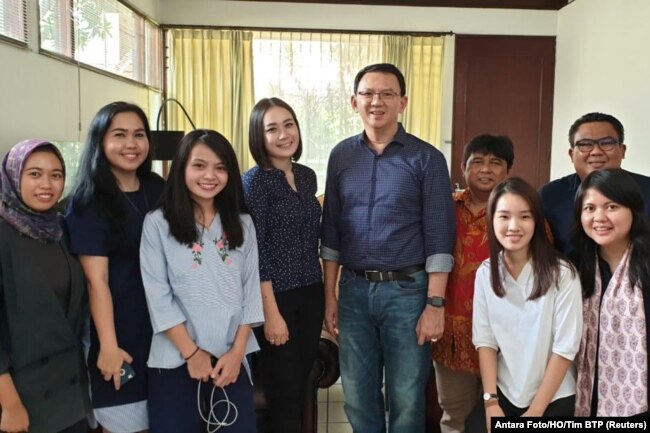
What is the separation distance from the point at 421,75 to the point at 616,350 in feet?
14.4

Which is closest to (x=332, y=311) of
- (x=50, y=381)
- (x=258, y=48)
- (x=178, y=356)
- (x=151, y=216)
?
(x=178, y=356)

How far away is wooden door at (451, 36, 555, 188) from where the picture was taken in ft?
18.6

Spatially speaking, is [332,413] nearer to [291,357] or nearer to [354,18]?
[291,357]

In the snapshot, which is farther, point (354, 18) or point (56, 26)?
point (354, 18)

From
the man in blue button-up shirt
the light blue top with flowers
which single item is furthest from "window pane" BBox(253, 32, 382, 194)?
the light blue top with flowers

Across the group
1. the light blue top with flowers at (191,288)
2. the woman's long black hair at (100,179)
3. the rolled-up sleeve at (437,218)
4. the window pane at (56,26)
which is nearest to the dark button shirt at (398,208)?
the rolled-up sleeve at (437,218)

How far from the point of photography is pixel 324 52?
562cm

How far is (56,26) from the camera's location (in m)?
3.40

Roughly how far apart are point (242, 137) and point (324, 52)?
3.99 feet

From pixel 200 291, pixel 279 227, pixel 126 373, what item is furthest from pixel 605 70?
pixel 126 373

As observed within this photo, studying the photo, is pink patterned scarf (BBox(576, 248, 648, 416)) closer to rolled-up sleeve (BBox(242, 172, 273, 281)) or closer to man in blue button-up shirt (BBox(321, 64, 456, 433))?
man in blue button-up shirt (BBox(321, 64, 456, 433))

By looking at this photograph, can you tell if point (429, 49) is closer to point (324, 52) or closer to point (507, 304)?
point (324, 52)

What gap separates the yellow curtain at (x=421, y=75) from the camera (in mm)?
5551

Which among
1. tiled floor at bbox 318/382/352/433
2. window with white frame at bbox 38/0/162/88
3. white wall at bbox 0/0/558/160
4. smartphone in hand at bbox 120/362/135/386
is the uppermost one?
white wall at bbox 0/0/558/160
